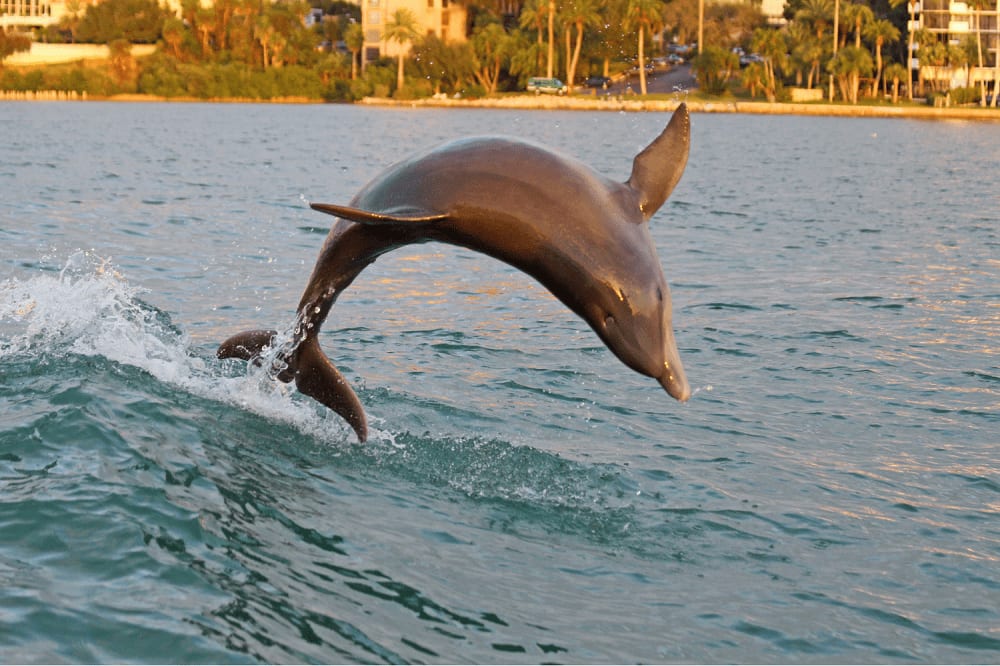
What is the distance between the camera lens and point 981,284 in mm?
22828

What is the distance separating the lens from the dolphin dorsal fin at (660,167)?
825cm

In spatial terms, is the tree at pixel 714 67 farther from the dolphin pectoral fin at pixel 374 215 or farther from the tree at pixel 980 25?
the dolphin pectoral fin at pixel 374 215

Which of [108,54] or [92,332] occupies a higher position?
[108,54]

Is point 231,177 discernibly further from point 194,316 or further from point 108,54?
point 108,54

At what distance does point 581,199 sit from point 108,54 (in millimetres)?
178171

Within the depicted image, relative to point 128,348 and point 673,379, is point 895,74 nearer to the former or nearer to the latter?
point 128,348

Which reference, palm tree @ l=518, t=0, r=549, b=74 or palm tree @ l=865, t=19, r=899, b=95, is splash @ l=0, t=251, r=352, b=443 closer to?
palm tree @ l=518, t=0, r=549, b=74

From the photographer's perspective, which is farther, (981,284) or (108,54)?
(108,54)

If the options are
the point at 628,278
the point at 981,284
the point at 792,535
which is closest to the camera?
the point at 628,278

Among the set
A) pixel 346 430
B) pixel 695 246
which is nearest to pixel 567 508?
pixel 346 430

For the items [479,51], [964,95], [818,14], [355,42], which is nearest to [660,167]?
[479,51]

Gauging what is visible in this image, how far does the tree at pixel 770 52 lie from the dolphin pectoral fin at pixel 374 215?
144913 mm

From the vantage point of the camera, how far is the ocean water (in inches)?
309

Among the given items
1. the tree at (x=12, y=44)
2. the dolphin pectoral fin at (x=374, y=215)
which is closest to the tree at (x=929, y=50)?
the tree at (x=12, y=44)
